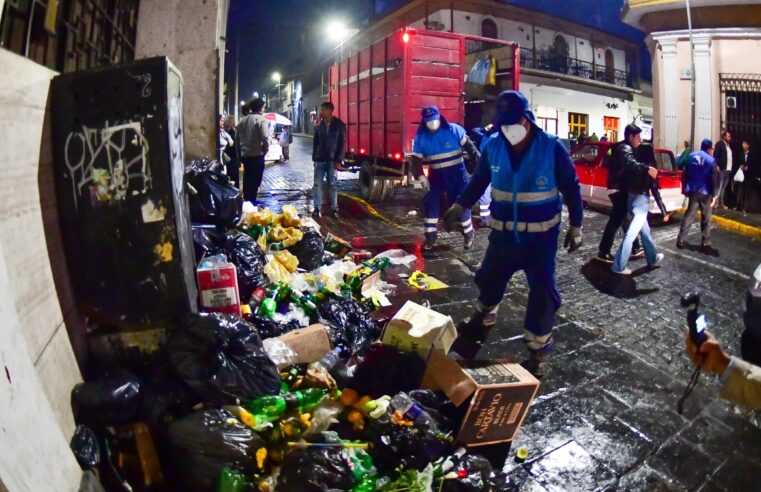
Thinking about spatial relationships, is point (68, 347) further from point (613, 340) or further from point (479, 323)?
point (613, 340)

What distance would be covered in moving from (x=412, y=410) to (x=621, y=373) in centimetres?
191

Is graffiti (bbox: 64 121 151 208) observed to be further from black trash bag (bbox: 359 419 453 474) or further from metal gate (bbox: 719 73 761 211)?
metal gate (bbox: 719 73 761 211)

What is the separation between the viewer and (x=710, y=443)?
9.15 ft

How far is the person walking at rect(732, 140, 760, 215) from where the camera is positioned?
1155 centimetres

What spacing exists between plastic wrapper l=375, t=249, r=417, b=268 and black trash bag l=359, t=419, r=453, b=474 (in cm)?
355

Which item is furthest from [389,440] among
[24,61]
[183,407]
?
[24,61]

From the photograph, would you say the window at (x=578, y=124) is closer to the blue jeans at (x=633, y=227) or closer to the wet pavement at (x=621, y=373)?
the wet pavement at (x=621, y=373)

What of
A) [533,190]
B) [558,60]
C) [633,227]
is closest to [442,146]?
[633,227]

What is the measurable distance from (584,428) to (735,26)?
14.3 meters

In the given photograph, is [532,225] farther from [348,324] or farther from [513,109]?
[348,324]

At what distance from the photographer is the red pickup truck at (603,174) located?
9141mm

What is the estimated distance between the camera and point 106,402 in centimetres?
230

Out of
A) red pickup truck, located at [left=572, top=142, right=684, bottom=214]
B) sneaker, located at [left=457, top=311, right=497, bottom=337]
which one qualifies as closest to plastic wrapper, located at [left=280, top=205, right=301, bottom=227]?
sneaker, located at [left=457, top=311, right=497, bottom=337]

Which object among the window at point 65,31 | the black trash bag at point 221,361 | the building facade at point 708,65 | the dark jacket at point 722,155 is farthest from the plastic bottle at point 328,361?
the building facade at point 708,65
